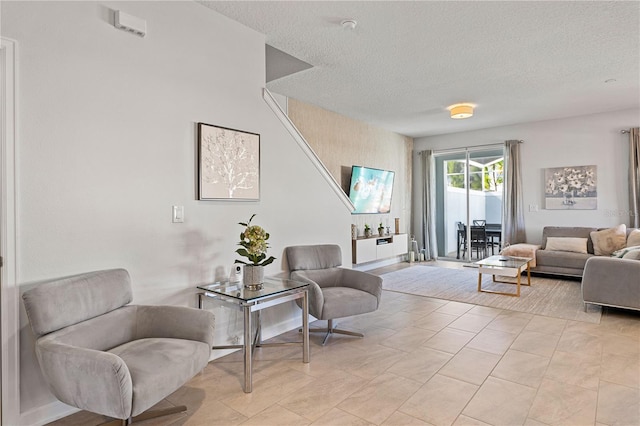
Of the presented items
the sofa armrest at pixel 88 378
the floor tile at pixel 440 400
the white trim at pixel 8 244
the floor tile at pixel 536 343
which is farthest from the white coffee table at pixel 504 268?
the white trim at pixel 8 244

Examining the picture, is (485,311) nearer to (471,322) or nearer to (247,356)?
(471,322)

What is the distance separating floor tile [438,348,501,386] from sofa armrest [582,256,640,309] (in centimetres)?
193

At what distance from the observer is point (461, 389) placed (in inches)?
96.2

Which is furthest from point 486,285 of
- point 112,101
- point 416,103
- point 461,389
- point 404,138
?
point 112,101

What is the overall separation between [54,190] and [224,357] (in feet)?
5.79

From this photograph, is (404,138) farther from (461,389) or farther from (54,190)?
(54,190)

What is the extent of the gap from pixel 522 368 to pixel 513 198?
5.16 meters

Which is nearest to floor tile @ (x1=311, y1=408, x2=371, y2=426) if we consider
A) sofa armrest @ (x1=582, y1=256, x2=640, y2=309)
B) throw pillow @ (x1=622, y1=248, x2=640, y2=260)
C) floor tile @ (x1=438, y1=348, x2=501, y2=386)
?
floor tile @ (x1=438, y1=348, x2=501, y2=386)

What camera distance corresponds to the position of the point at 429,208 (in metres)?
8.30

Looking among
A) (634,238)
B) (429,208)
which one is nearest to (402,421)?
(634,238)

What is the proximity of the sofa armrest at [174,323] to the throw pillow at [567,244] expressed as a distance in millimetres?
6052

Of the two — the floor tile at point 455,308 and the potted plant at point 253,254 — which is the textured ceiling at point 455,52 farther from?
the floor tile at point 455,308

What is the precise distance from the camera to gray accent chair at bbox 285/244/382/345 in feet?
10.4

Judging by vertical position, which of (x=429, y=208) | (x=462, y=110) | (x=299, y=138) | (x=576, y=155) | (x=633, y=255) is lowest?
(x=633, y=255)
